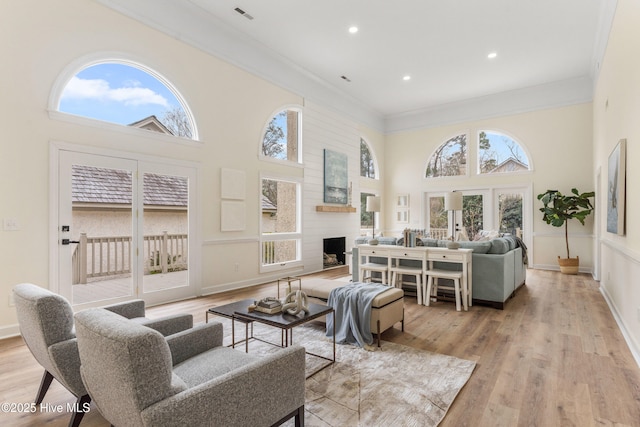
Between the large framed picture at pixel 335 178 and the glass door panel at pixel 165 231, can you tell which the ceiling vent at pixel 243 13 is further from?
the large framed picture at pixel 335 178

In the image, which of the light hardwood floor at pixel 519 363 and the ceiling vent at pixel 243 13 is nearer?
the light hardwood floor at pixel 519 363

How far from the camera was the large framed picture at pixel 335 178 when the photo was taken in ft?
24.6

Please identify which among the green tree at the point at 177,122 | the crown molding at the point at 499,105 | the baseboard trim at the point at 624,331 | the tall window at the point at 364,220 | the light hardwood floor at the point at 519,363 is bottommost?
the light hardwood floor at the point at 519,363

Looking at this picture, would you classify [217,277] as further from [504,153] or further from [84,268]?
[504,153]

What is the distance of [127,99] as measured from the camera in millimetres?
4305

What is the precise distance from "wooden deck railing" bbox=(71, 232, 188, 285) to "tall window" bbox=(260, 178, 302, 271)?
62.4 inches

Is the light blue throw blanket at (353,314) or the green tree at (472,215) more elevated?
the green tree at (472,215)

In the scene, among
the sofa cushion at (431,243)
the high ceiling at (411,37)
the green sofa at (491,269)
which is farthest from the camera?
the sofa cushion at (431,243)

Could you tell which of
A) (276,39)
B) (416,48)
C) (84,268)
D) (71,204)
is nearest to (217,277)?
(84,268)

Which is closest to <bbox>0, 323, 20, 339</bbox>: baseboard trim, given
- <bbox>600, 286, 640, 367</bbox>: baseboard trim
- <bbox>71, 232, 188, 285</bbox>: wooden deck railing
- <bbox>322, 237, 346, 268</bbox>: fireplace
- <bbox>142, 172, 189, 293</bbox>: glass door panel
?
<bbox>71, 232, 188, 285</bbox>: wooden deck railing

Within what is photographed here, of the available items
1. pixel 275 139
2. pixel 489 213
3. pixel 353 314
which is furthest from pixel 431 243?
pixel 489 213

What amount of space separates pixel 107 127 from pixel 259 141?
240 cm

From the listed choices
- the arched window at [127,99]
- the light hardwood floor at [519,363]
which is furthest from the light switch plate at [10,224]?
the arched window at [127,99]

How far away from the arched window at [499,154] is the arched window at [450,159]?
1.28 ft
